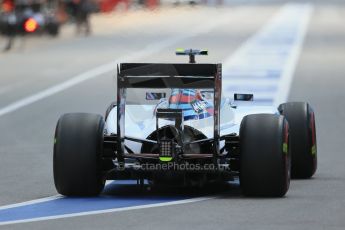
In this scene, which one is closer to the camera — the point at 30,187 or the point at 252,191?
the point at 252,191

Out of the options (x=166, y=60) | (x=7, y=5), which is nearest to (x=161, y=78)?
(x=166, y=60)

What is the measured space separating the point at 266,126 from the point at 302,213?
1265 millimetres

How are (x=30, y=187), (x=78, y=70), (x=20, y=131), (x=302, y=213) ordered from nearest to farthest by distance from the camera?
1. (x=302, y=213)
2. (x=30, y=187)
3. (x=20, y=131)
4. (x=78, y=70)

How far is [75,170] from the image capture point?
1226cm

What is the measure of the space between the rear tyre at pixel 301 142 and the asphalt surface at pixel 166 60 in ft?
0.50

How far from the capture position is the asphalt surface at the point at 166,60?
431 inches

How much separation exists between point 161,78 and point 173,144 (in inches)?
28.7

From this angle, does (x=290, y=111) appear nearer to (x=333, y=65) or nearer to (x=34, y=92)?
(x=34, y=92)

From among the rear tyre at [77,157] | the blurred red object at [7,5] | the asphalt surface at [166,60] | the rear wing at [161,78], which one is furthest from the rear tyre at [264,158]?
the blurred red object at [7,5]

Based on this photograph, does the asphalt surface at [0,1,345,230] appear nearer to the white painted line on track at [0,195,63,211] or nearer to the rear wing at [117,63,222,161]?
the white painted line on track at [0,195,63,211]

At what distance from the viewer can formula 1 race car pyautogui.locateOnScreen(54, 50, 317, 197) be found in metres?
12.1

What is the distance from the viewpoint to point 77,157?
40.2ft

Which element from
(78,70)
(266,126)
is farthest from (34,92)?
(266,126)

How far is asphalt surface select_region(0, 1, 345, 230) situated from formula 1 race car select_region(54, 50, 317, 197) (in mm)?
317
